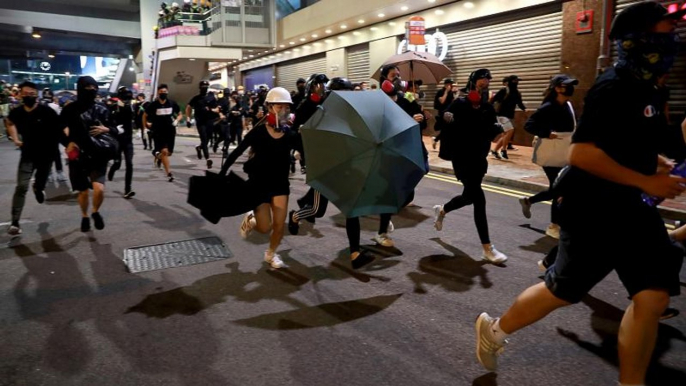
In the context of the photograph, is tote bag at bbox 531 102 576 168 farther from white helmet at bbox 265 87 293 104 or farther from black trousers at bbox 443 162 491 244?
white helmet at bbox 265 87 293 104

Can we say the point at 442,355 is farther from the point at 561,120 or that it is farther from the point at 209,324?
the point at 561,120

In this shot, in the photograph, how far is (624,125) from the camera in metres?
2.19

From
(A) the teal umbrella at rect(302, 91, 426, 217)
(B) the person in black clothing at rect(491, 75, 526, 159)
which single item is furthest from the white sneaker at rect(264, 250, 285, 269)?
(B) the person in black clothing at rect(491, 75, 526, 159)

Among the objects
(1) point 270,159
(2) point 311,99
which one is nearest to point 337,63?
(2) point 311,99

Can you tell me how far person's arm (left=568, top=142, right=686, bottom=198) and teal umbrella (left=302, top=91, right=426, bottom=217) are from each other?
5.91 ft

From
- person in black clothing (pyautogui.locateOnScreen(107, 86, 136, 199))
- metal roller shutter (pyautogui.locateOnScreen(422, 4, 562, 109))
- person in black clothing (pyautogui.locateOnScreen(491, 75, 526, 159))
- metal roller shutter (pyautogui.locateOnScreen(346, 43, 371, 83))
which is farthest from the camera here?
metal roller shutter (pyautogui.locateOnScreen(346, 43, 371, 83))

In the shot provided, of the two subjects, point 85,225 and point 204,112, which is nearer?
point 85,225

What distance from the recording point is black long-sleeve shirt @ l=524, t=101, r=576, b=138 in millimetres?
5434

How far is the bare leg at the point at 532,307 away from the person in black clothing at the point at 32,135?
19.6 feet

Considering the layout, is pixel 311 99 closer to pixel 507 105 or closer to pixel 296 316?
pixel 296 316

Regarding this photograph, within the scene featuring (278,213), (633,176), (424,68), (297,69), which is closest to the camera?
(633,176)

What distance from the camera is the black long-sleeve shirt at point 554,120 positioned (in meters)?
5.43

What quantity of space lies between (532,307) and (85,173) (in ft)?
18.1

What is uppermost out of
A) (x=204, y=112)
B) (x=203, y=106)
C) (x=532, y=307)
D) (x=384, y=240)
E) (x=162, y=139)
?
(x=203, y=106)
